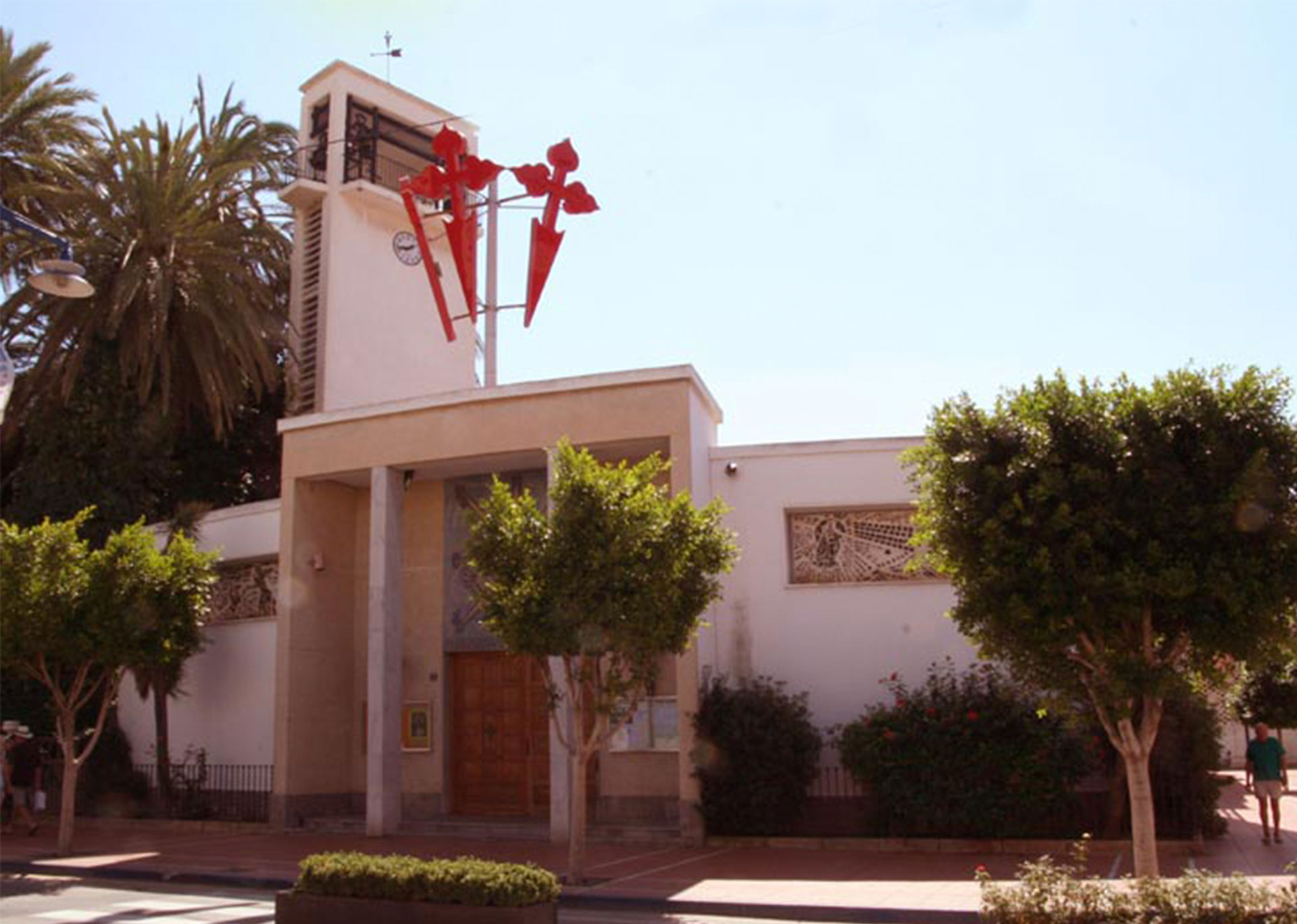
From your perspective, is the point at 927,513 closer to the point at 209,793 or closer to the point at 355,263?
the point at 209,793

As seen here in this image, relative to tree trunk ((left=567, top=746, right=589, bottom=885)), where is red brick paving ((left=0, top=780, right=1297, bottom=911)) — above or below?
below

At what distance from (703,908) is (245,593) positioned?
1369 centimetres

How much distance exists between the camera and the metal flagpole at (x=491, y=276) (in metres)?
23.0

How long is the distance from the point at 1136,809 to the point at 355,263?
22.2 metres

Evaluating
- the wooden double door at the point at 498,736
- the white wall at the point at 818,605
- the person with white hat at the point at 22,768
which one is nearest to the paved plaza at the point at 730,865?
the person with white hat at the point at 22,768

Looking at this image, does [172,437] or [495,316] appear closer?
[495,316]

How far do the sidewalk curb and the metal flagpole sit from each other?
9396 millimetres

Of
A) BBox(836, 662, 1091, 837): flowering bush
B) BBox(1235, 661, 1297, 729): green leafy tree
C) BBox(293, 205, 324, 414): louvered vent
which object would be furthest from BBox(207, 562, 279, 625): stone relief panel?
BBox(1235, 661, 1297, 729): green leafy tree

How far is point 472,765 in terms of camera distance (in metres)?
21.4

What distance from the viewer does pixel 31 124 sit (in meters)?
27.3

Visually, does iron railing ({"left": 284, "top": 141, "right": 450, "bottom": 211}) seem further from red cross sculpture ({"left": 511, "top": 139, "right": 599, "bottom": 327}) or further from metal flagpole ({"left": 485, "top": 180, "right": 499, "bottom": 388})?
red cross sculpture ({"left": 511, "top": 139, "right": 599, "bottom": 327})

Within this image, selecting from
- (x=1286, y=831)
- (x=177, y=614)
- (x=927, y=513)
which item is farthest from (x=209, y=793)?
(x=1286, y=831)

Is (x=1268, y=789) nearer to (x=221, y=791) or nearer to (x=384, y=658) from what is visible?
(x=384, y=658)

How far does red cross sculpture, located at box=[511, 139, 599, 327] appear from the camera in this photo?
22.4 metres
